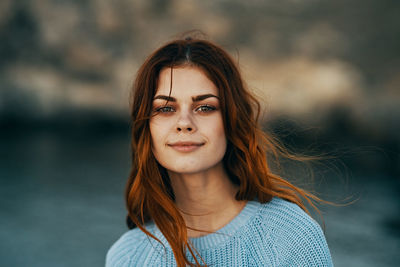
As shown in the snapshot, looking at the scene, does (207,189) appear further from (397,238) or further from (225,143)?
(397,238)

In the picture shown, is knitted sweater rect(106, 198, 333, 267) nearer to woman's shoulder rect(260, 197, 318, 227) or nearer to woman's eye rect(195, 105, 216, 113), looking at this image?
woman's shoulder rect(260, 197, 318, 227)

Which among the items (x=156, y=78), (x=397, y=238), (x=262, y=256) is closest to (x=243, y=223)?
(x=262, y=256)

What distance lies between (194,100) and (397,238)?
29026mm

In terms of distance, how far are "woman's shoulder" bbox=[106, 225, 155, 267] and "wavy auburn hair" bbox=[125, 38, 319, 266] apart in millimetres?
80

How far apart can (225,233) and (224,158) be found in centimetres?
Result: 51

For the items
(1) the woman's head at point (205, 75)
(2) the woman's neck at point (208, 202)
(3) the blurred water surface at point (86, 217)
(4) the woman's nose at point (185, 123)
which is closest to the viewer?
(4) the woman's nose at point (185, 123)

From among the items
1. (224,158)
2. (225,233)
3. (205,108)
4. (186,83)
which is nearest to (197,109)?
(205,108)

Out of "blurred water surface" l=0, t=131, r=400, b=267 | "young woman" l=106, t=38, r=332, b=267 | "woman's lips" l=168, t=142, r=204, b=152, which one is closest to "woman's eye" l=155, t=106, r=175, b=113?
"young woman" l=106, t=38, r=332, b=267

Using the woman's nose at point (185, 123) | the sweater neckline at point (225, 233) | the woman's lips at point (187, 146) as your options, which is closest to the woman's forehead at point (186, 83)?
the woman's nose at point (185, 123)

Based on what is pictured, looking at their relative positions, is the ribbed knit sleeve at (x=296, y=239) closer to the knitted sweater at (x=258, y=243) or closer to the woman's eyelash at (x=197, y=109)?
the knitted sweater at (x=258, y=243)

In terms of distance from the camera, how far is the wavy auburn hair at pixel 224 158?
242 cm

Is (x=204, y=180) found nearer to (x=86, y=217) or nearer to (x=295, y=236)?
(x=295, y=236)

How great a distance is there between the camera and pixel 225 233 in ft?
8.21

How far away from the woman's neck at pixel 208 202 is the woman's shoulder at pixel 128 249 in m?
0.33
